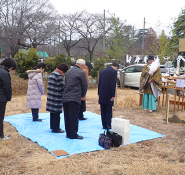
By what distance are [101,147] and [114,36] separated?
785 centimetres

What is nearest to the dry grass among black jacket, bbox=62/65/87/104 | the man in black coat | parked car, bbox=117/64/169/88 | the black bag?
the black bag

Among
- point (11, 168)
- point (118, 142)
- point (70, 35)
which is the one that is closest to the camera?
point (11, 168)

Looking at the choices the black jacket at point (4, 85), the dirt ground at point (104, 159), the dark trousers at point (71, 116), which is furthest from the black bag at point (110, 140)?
the black jacket at point (4, 85)

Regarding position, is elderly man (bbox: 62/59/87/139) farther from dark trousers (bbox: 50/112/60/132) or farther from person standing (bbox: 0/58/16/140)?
person standing (bbox: 0/58/16/140)

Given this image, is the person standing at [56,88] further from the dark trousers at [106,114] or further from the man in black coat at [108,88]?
the dark trousers at [106,114]

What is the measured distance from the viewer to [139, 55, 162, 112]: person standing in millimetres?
7185

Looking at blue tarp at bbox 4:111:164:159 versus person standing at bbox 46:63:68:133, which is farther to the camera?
person standing at bbox 46:63:68:133

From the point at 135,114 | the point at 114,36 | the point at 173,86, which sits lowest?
the point at 135,114

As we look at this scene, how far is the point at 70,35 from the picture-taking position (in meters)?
29.8

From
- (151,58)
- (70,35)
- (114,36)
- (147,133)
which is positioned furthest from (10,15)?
(147,133)

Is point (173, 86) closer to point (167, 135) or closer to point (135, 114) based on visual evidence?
point (135, 114)

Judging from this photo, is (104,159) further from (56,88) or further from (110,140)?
(56,88)

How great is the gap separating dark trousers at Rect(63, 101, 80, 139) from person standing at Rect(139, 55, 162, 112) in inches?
137

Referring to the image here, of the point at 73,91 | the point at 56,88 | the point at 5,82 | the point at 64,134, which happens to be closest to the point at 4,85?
the point at 5,82
